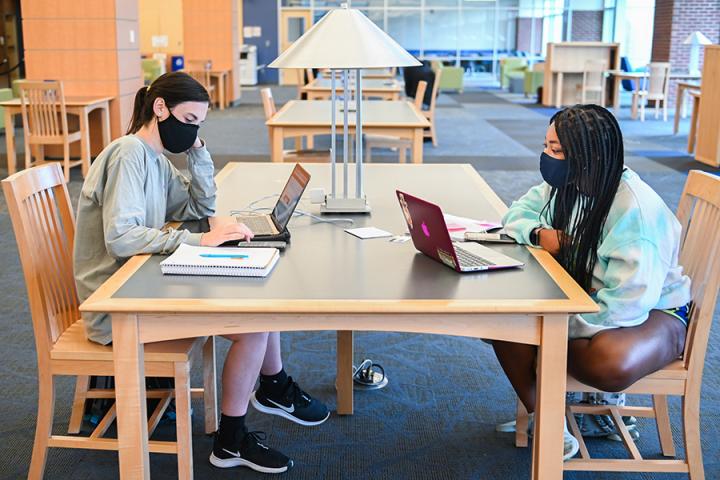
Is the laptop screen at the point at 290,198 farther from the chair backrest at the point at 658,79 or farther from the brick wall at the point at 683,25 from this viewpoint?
the brick wall at the point at 683,25

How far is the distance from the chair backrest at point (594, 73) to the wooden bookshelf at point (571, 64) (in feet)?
0.89

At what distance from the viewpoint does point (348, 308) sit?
1.72m

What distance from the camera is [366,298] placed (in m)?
1.77

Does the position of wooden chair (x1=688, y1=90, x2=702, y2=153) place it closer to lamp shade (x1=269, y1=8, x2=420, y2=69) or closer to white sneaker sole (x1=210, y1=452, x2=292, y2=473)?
lamp shade (x1=269, y1=8, x2=420, y2=69)

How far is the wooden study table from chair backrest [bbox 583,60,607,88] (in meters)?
12.1

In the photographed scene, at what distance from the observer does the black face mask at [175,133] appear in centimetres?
231

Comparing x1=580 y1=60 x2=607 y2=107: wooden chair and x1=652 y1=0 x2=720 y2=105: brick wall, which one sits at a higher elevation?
x1=652 y1=0 x2=720 y2=105: brick wall

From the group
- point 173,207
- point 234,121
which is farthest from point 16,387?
point 234,121

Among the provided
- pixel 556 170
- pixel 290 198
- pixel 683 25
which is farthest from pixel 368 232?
pixel 683 25

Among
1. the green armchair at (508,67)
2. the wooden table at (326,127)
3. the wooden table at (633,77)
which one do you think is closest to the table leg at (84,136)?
the wooden table at (326,127)

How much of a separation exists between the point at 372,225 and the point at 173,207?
23.1 inches

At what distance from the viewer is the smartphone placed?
7.43 ft

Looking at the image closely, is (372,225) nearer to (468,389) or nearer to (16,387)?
(468,389)

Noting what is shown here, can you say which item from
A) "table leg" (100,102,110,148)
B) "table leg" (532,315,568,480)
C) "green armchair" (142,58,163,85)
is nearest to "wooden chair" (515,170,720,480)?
"table leg" (532,315,568,480)
